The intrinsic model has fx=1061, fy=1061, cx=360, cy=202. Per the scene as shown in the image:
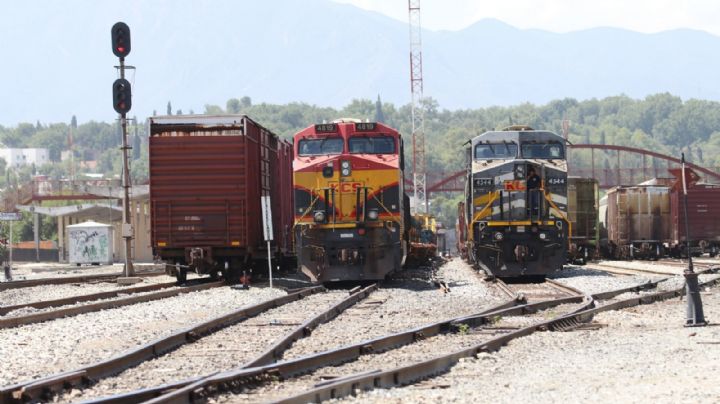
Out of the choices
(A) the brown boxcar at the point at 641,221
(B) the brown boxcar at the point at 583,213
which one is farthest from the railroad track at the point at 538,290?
(A) the brown boxcar at the point at 641,221

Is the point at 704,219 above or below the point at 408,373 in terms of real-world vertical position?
above

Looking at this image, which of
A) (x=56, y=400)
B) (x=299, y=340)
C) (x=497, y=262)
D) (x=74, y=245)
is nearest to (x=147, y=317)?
(x=299, y=340)

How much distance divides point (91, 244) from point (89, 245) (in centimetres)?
11

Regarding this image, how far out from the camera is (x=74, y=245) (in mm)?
54312

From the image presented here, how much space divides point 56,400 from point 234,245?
17.5 meters

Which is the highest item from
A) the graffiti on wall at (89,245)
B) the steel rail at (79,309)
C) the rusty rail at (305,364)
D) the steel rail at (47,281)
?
the graffiti on wall at (89,245)

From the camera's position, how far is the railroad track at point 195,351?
8.34m

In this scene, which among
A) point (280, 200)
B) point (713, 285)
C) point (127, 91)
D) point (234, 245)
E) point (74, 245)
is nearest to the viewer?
point (713, 285)

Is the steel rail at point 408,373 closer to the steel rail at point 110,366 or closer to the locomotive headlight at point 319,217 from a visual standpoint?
the steel rail at point 110,366

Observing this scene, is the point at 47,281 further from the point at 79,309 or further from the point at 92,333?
the point at 92,333

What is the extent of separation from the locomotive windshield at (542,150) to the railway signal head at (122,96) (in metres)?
10.4

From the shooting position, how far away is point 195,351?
11430 millimetres

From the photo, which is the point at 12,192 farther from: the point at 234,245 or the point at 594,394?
the point at 594,394

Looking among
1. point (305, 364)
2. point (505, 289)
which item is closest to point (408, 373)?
point (305, 364)
